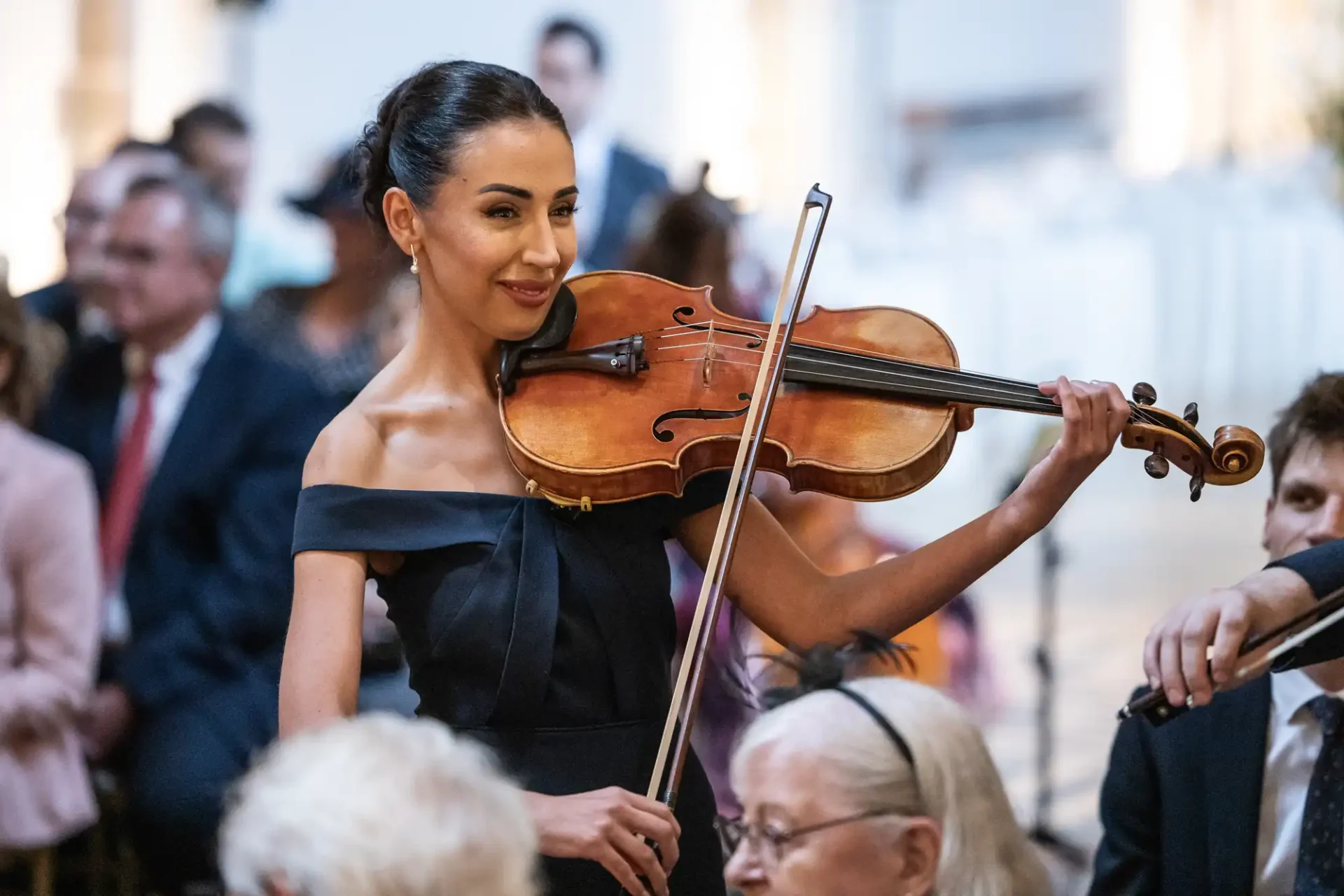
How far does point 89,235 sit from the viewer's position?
11.5 feet

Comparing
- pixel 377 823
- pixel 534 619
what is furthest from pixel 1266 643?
pixel 377 823

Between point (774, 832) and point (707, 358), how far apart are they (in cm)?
50

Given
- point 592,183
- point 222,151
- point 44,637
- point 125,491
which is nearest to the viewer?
point 44,637

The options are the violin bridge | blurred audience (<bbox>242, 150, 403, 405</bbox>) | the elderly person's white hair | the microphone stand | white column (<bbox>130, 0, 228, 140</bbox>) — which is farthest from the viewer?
white column (<bbox>130, 0, 228, 140</bbox>)

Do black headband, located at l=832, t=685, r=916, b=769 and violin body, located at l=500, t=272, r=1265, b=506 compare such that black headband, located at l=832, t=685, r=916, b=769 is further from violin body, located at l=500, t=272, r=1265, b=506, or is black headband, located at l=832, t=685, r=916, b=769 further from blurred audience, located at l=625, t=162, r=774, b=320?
blurred audience, located at l=625, t=162, r=774, b=320

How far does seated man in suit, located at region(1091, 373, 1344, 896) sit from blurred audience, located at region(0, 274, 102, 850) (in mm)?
1890

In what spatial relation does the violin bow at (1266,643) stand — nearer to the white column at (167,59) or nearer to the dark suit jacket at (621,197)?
the dark suit jacket at (621,197)

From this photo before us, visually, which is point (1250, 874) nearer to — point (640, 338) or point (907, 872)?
point (907, 872)

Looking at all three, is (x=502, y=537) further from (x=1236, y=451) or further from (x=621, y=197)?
(x=621, y=197)

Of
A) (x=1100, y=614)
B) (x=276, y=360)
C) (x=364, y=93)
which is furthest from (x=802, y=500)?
(x=364, y=93)

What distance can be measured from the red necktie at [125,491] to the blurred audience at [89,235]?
30 cm

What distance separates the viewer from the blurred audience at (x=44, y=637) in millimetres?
2822

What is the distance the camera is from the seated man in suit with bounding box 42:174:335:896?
2859 mm

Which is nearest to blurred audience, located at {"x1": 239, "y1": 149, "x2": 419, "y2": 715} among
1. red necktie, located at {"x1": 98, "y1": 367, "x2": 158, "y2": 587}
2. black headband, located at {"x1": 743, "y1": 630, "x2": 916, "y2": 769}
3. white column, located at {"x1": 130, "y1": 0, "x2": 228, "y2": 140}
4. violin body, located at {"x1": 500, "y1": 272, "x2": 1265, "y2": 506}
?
red necktie, located at {"x1": 98, "y1": 367, "x2": 158, "y2": 587}
